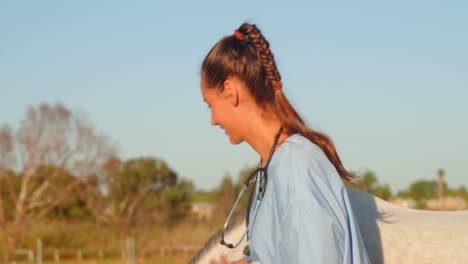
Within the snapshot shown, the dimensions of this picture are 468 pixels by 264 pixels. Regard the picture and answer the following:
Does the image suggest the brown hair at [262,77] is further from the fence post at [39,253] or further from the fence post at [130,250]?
the fence post at [39,253]

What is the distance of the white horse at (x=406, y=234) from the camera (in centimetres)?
244

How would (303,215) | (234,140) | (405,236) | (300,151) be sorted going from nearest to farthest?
(303,215) < (300,151) < (234,140) < (405,236)

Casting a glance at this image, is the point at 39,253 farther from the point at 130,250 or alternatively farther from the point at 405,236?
the point at 405,236

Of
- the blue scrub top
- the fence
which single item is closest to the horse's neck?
the blue scrub top

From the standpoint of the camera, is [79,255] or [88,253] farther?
[88,253]

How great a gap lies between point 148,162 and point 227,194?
4001mm

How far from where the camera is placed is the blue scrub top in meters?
1.83

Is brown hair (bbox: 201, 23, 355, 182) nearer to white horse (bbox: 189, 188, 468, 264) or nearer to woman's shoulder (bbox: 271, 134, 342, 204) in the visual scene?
woman's shoulder (bbox: 271, 134, 342, 204)

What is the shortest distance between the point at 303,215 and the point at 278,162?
19 centimetres

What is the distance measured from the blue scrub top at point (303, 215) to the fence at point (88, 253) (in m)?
18.2

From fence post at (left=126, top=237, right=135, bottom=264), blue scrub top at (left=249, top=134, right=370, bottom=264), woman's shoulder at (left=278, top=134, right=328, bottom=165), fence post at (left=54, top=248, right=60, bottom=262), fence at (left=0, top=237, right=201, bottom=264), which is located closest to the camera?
blue scrub top at (left=249, top=134, right=370, bottom=264)

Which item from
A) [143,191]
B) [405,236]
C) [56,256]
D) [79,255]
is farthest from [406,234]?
[143,191]

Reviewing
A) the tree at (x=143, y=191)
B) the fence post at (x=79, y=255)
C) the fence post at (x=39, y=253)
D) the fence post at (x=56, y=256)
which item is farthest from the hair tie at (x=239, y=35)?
the tree at (x=143, y=191)

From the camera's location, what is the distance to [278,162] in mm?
1978
